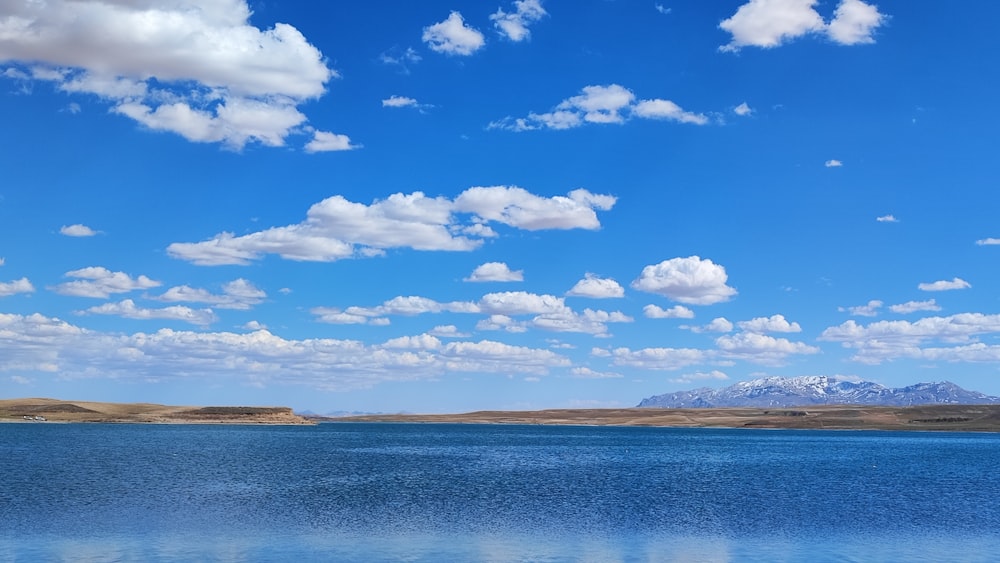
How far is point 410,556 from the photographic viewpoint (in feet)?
131

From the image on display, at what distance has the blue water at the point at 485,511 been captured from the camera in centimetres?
4184

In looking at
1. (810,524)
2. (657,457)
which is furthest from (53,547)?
(657,457)

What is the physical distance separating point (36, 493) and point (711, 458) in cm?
8426

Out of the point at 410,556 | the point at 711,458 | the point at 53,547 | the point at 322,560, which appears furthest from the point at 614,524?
the point at 711,458

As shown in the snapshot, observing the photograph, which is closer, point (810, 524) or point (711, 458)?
point (810, 524)

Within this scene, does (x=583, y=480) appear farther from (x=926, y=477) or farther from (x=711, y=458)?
(x=711, y=458)

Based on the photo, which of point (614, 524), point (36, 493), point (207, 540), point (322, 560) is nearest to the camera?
point (322, 560)

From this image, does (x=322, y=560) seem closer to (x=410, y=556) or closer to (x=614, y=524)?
(x=410, y=556)

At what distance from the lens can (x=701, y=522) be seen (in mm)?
52781

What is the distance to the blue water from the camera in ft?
137

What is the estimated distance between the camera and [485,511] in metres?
56.9

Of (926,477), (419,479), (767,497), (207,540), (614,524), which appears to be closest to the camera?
(207,540)

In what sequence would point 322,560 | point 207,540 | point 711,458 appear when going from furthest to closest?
point 711,458, point 207,540, point 322,560

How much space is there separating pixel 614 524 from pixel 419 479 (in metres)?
32.4
